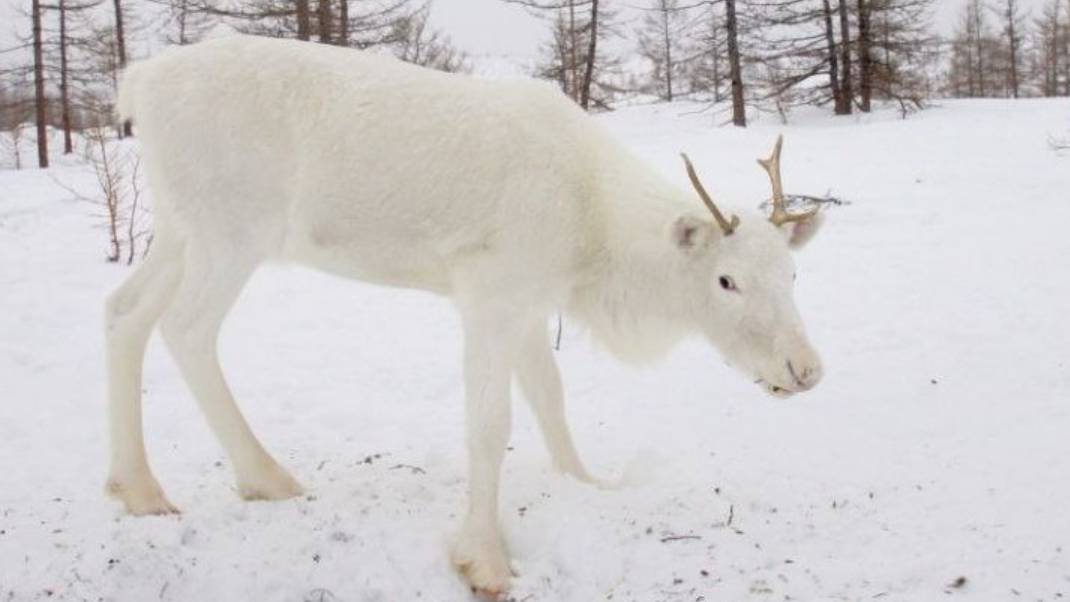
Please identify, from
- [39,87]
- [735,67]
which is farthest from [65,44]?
[735,67]

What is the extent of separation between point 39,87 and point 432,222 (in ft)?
89.1

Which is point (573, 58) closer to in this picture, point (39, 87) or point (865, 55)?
point (865, 55)

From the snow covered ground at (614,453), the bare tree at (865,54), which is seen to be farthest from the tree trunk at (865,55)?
the snow covered ground at (614,453)

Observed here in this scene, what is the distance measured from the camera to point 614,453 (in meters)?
5.10

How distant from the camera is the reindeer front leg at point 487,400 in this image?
12.4 ft

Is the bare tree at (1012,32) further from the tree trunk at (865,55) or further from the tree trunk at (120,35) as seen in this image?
the tree trunk at (120,35)

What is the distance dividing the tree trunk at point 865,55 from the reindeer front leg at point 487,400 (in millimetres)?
23879

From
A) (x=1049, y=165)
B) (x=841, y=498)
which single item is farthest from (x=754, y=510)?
(x=1049, y=165)

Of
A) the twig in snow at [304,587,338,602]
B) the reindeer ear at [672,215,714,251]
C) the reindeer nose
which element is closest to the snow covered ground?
the twig in snow at [304,587,338,602]

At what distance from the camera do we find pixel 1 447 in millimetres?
4957

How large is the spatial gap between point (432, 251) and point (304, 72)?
1030mm

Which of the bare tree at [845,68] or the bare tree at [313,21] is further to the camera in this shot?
the bare tree at [845,68]

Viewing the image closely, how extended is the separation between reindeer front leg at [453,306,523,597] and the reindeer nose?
115cm

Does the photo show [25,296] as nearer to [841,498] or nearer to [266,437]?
[266,437]
